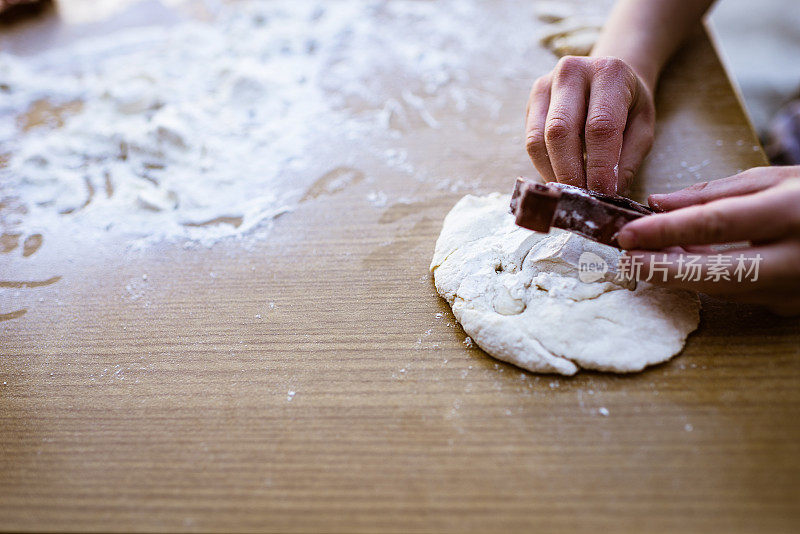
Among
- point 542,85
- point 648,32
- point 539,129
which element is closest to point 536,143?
point 539,129

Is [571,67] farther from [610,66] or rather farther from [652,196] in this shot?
[652,196]

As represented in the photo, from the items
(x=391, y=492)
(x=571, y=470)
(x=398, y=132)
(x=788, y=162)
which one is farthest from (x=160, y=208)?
(x=788, y=162)

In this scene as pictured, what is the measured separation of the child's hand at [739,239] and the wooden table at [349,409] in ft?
0.33

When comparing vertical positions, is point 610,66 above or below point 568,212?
above

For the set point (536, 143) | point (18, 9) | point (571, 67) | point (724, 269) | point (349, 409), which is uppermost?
point (18, 9)

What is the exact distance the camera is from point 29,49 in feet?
5.78

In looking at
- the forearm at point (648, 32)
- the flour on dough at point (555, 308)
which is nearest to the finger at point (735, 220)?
the flour on dough at point (555, 308)

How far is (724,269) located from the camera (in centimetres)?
75

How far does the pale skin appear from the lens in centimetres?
73

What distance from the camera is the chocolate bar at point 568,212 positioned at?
2.58 ft

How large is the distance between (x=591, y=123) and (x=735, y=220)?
285 millimetres

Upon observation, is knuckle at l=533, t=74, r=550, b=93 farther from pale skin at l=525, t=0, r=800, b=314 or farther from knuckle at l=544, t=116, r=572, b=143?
knuckle at l=544, t=116, r=572, b=143

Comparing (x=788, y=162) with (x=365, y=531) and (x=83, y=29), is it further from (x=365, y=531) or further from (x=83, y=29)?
(x=83, y=29)

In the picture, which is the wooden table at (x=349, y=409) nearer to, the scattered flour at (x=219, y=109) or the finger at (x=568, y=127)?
the scattered flour at (x=219, y=109)
